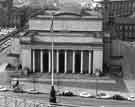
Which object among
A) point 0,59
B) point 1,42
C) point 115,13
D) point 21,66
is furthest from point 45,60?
point 115,13

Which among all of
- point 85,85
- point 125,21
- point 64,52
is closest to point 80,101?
point 85,85

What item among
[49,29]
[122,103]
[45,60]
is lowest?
[122,103]

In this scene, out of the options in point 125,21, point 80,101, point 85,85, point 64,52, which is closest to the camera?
point 80,101

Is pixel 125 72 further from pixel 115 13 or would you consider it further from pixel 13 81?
pixel 115 13

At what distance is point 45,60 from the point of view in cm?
7362

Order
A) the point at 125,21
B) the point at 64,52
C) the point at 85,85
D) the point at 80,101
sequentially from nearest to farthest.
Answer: the point at 80,101, the point at 85,85, the point at 64,52, the point at 125,21

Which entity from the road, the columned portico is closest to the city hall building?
the columned portico

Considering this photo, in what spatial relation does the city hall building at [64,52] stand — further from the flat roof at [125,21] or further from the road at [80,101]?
the flat roof at [125,21]

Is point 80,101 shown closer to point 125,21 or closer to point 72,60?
point 72,60

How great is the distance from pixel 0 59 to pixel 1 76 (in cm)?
1533

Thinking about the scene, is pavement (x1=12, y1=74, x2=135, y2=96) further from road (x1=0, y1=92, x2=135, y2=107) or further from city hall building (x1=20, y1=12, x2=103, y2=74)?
city hall building (x1=20, y1=12, x2=103, y2=74)

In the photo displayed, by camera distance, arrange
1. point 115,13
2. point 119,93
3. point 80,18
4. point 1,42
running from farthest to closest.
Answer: point 115,13 < point 1,42 < point 80,18 < point 119,93

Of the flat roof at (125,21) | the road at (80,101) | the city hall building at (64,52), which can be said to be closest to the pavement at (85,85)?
the road at (80,101)

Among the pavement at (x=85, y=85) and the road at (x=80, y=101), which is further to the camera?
the pavement at (x=85, y=85)
